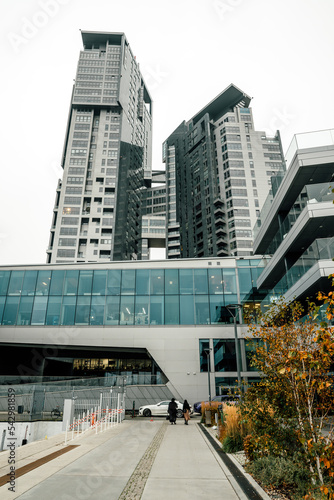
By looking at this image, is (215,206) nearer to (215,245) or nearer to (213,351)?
(215,245)

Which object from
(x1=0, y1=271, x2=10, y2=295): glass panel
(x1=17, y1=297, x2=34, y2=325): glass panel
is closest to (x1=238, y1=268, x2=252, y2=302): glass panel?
(x1=17, y1=297, x2=34, y2=325): glass panel

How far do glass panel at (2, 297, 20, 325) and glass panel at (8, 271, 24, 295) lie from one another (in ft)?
2.78

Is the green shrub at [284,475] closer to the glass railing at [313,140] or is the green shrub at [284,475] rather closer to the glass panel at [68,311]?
the glass railing at [313,140]

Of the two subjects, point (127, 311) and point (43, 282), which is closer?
point (127, 311)

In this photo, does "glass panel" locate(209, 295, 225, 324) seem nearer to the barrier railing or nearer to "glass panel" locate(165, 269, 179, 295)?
"glass panel" locate(165, 269, 179, 295)

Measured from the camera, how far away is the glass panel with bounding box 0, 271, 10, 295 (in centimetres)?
3750

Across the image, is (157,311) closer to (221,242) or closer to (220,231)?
(221,242)

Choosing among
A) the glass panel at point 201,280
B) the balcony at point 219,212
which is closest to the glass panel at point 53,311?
the glass panel at point 201,280

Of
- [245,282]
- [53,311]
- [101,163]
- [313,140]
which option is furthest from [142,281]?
[101,163]

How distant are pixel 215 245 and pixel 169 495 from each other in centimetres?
8395

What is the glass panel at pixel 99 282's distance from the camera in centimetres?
3634

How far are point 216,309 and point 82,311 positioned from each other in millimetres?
14774

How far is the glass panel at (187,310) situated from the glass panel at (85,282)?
Result: 1059 cm

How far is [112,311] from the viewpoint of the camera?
35219 millimetres
